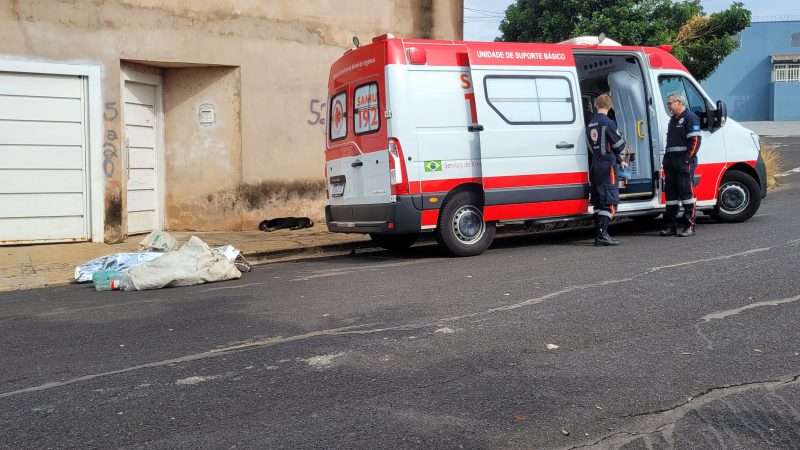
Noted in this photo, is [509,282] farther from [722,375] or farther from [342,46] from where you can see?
[342,46]

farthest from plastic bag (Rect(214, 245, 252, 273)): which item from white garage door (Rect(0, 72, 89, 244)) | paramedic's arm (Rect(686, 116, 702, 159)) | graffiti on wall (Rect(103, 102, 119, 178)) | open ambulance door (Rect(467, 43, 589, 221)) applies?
paramedic's arm (Rect(686, 116, 702, 159))

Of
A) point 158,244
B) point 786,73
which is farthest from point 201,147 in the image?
point 786,73

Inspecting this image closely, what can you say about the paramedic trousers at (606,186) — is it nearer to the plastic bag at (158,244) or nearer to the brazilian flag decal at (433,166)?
the brazilian flag decal at (433,166)

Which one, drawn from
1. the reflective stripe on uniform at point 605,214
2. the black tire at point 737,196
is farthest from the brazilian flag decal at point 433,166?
the black tire at point 737,196

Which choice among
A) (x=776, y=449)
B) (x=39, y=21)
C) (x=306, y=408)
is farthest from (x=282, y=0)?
(x=776, y=449)

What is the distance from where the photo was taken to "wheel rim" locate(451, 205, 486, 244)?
9195mm

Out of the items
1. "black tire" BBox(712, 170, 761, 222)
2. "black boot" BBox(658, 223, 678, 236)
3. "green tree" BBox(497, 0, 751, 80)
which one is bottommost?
"black boot" BBox(658, 223, 678, 236)

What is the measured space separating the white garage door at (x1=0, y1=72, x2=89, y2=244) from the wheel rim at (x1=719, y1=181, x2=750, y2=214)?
9064mm

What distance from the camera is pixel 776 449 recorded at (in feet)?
11.2

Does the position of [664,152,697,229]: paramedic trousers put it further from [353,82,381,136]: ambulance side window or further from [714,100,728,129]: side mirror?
[353,82,381,136]: ambulance side window

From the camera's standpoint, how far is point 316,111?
1348 centimetres

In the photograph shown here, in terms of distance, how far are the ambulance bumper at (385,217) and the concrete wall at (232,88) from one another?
386 centimetres

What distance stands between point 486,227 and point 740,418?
225 inches

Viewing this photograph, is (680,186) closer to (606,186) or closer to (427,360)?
(606,186)
